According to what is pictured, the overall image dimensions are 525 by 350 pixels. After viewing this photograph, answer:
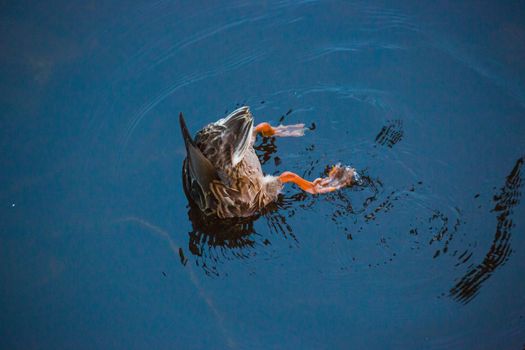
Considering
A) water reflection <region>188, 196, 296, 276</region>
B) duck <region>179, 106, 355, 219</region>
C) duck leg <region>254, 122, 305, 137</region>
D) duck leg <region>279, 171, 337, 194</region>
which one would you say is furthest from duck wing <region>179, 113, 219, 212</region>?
duck leg <region>254, 122, 305, 137</region>

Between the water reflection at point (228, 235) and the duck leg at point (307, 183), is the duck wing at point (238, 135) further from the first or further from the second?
the water reflection at point (228, 235)

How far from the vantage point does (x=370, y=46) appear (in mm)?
4895

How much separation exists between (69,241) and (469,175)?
3197 mm

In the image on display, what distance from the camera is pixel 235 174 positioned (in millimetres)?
4035

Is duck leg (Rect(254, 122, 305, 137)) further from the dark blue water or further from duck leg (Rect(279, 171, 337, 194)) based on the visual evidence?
duck leg (Rect(279, 171, 337, 194))

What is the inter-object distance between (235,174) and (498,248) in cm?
198

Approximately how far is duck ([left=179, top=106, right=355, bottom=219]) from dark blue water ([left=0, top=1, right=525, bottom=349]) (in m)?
0.11

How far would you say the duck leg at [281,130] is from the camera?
4.39 meters

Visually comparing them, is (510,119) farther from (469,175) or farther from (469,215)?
(469,215)

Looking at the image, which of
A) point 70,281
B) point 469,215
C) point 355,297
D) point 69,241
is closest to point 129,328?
point 70,281

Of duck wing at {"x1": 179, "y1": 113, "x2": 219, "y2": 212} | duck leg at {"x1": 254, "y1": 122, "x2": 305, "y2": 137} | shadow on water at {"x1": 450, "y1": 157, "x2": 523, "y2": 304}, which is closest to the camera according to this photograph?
duck wing at {"x1": 179, "y1": 113, "x2": 219, "y2": 212}

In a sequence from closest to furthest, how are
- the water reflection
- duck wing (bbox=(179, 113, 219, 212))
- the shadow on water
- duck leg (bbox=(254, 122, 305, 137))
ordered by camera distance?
duck wing (bbox=(179, 113, 219, 212)), the shadow on water, the water reflection, duck leg (bbox=(254, 122, 305, 137))

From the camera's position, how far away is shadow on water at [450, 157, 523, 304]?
3732 millimetres

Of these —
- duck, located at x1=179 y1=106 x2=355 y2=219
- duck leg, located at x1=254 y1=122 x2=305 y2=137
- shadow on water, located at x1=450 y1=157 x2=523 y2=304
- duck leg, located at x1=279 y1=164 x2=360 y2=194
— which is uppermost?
duck leg, located at x1=254 y1=122 x2=305 y2=137
